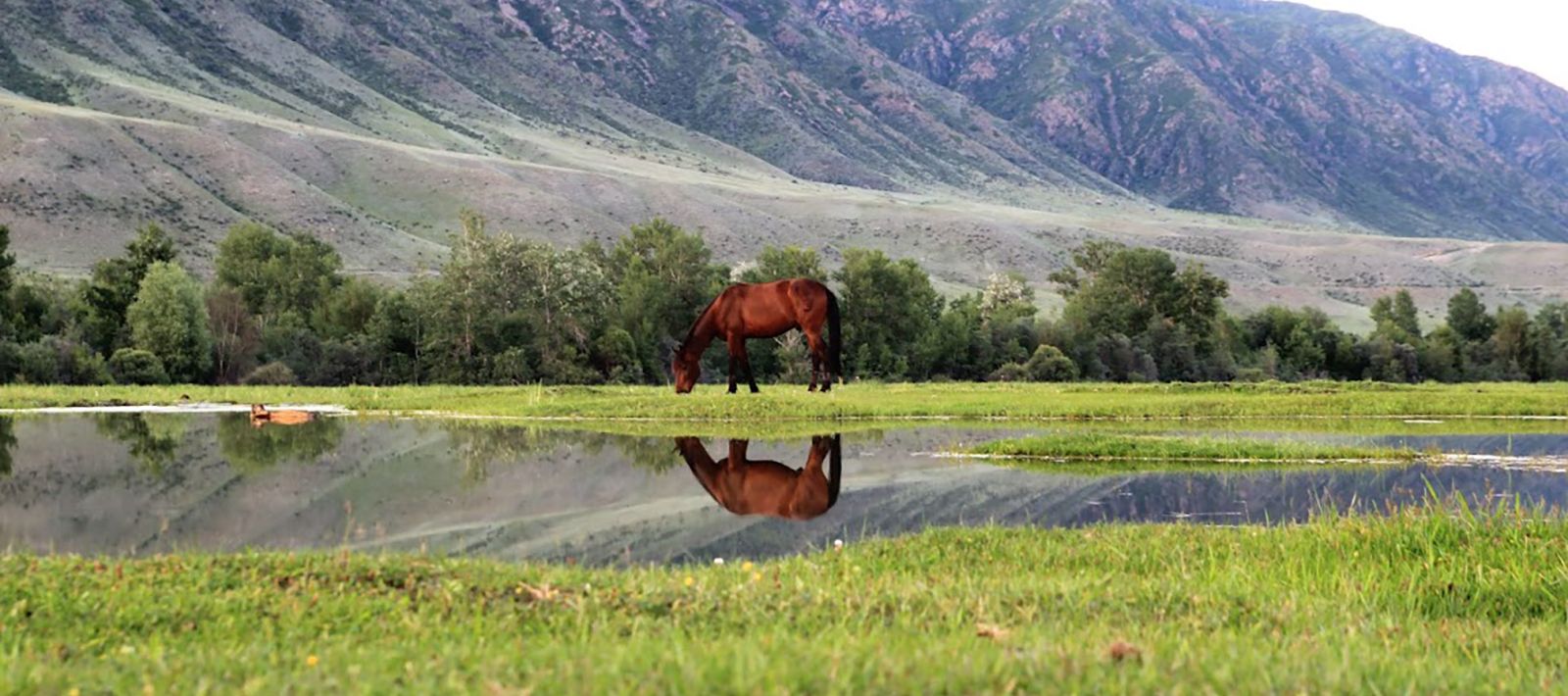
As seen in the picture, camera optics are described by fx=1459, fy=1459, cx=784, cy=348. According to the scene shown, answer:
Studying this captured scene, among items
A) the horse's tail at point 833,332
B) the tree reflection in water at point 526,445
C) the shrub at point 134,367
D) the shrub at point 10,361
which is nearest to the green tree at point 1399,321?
the horse's tail at point 833,332

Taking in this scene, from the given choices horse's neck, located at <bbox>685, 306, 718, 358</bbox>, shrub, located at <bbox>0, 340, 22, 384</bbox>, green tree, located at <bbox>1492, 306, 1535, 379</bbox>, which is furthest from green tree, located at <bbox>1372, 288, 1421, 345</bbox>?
shrub, located at <bbox>0, 340, 22, 384</bbox>

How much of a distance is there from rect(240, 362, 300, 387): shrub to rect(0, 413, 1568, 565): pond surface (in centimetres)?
2918

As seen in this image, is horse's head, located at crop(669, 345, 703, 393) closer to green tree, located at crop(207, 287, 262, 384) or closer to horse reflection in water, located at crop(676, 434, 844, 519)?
horse reflection in water, located at crop(676, 434, 844, 519)

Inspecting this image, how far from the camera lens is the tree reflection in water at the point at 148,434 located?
22.8 metres

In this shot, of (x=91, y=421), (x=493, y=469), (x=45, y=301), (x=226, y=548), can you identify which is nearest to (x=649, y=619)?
(x=226, y=548)

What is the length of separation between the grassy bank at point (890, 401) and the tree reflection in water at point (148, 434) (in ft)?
18.0

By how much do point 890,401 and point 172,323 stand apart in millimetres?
32127

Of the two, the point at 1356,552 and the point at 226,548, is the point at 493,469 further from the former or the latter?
the point at 1356,552

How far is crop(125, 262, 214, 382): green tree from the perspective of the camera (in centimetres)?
5669

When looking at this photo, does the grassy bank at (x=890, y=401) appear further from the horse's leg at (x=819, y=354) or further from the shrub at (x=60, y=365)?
the shrub at (x=60, y=365)

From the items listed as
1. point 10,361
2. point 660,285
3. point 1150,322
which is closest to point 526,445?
point 10,361

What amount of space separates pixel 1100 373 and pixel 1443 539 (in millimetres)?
69478

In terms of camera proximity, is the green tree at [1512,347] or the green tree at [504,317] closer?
the green tree at [504,317]

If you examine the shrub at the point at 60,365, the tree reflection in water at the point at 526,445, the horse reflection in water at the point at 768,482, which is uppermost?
the horse reflection in water at the point at 768,482
